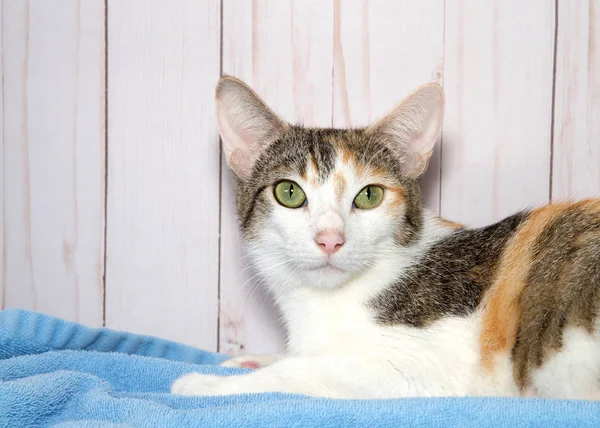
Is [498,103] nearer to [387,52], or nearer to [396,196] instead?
[387,52]

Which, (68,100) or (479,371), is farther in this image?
(68,100)

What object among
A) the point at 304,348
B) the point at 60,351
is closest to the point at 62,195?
the point at 60,351

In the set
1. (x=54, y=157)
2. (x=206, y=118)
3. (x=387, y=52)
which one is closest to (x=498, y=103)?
(x=387, y=52)

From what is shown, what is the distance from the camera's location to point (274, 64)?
2.31 meters

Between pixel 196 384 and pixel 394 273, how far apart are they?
2.07 ft

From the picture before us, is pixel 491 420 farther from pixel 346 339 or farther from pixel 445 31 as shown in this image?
pixel 445 31

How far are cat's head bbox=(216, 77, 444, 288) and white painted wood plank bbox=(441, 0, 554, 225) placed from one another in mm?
390

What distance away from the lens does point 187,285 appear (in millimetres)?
2391

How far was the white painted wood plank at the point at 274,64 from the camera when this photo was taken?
228 cm

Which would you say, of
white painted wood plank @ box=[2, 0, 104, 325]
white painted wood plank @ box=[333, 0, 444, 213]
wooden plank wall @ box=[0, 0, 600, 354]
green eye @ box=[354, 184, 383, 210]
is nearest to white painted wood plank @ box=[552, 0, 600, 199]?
wooden plank wall @ box=[0, 0, 600, 354]

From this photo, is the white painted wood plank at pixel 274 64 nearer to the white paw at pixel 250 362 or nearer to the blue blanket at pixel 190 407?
the white paw at pixel 250 362

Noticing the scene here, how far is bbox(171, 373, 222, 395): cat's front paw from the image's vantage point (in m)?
1.56

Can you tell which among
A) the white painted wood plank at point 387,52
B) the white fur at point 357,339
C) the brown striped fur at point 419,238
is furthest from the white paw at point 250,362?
the white painted wood plank at point 387,52

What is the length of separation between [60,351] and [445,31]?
172 cm
